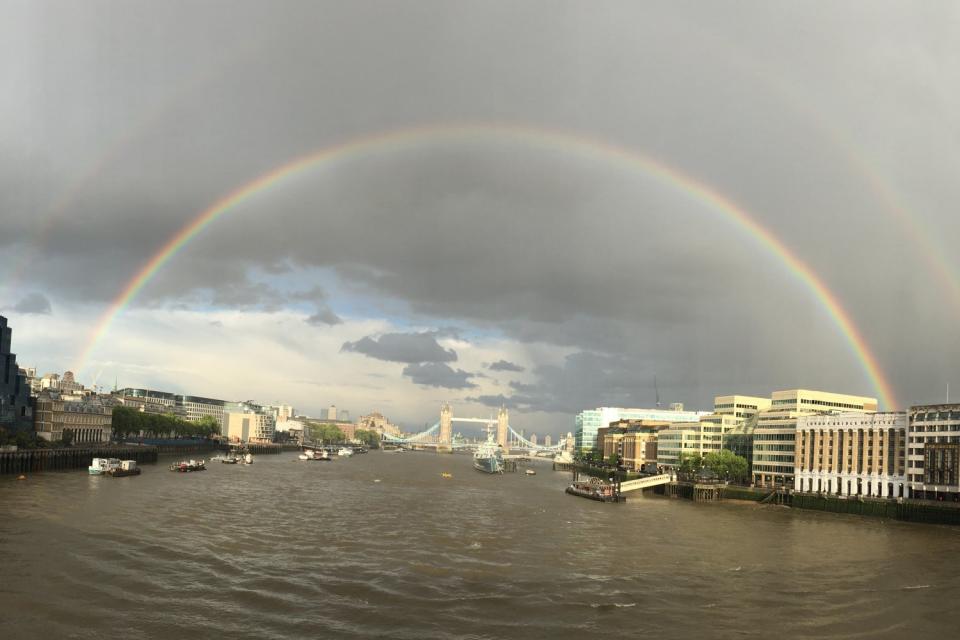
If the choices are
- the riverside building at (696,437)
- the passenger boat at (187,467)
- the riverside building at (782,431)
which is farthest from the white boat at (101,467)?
the riverside building at (696,437)

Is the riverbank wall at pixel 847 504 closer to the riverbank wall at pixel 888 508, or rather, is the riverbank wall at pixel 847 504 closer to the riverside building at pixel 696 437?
the riverbank wall at pixel 888 508

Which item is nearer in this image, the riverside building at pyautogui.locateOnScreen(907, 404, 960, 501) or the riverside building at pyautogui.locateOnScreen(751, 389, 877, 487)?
the riverside building at pyautogui.locateOnScreen(907, 404, 960, 501)

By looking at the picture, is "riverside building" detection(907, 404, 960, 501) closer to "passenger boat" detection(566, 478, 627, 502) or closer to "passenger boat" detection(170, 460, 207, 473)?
"passenger boat" detection(566, 478, 627, 502)

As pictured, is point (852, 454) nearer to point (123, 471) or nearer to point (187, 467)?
point (123, 471)

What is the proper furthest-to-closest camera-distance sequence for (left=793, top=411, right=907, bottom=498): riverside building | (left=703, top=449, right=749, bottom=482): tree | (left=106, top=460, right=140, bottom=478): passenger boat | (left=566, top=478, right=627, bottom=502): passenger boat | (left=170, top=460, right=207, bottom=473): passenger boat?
1. (left=703, top=449, right=749, bottom=482): tree
2. (left=170, top=460, right=207, bottom=473): passenger boat
3. (left=106, top=460, right=140, bottom=478): passenger boat
4. (left=566, top=478, right=627, bottom=502): passenger boat
5. (left=793, top=411, right=907, bottom=498): riverside building

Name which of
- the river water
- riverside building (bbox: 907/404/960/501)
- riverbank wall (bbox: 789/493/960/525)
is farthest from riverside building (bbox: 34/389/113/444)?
riverside building (bbox: 907/404/960/501)
